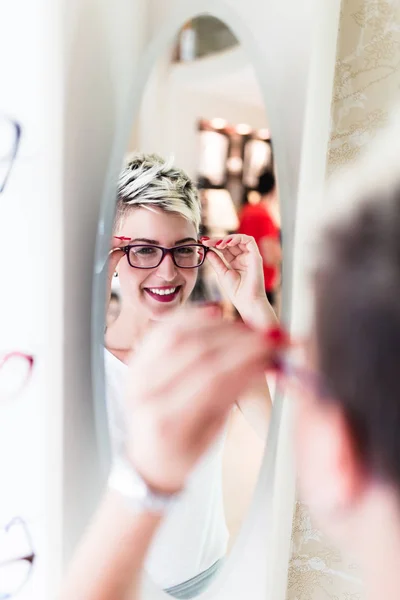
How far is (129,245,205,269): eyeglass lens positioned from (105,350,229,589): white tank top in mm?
184

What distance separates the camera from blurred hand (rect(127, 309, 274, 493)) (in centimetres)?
46

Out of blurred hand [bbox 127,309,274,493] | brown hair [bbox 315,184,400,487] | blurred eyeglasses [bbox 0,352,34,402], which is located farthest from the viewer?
blurred eyeglasses [bbox 0,352,34,402]

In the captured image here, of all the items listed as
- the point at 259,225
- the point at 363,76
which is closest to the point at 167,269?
the point at 259,225

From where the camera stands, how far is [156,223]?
609 millimetres

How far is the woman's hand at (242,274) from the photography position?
65 centimetres

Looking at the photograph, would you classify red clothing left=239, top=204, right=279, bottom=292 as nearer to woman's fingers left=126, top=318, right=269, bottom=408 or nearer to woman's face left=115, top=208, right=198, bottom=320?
woman's face left=115, top=208, right=198, bottom=320

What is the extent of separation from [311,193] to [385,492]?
41cm

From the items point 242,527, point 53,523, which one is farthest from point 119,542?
point 242,527

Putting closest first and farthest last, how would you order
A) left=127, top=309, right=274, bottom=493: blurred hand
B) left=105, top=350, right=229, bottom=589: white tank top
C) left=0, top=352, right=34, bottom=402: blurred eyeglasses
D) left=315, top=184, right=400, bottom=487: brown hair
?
left=315, top=184, right=400, bottom=487: brown hair, left=127, top=309, right=274, bottom=493: blurred hand, left=0, top=352, right=34, bottom=402: blurred eyeglasses, left=105, top=350, right=229, bottom=589: white tank top

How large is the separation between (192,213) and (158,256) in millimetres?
60

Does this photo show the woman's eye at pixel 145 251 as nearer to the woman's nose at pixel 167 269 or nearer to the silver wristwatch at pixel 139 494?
the woman's nose at pixel 167 269

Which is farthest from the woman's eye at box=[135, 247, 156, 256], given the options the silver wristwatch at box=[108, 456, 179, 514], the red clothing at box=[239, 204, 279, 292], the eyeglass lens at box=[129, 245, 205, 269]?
the silver wristwatch at box=[108, 456, 179, 514]

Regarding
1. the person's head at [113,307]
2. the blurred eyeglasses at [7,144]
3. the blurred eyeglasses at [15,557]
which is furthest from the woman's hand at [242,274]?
the blurred eyeglasses at [15,557]

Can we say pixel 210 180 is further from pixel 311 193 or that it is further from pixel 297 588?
pixel 297 588
